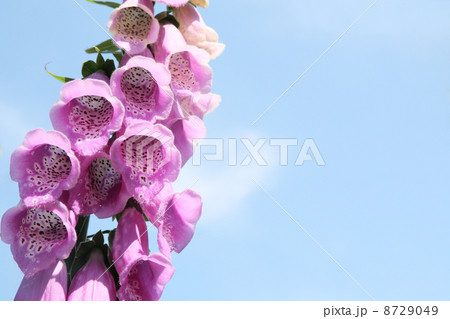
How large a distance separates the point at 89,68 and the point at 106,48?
134 millimetres

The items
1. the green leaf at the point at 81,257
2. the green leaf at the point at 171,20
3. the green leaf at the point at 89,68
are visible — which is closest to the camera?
the green leaf at the point at 81,257

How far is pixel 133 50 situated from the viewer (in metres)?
2.04

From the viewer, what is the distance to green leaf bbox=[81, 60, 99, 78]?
6.75 feet

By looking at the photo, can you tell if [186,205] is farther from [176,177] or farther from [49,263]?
[49,263]

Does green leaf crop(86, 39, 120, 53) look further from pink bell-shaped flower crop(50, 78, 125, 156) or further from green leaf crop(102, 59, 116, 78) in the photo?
pink bell-shaped flower crop(50, 78, 125, 156)

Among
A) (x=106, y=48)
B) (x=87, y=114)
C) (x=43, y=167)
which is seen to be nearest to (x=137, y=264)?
(x=43, y=167)

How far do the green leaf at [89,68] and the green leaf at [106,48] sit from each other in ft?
0.25

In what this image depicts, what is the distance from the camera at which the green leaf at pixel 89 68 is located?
6.75ft

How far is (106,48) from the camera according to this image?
213 cm

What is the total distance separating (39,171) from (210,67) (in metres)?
0.83

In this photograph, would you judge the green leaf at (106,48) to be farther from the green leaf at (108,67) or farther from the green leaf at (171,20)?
the green leaf at (171,20)

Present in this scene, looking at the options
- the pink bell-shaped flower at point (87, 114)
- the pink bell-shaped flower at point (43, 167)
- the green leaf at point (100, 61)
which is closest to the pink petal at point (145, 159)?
the pink bell-shaped flower at point (87, 114)
